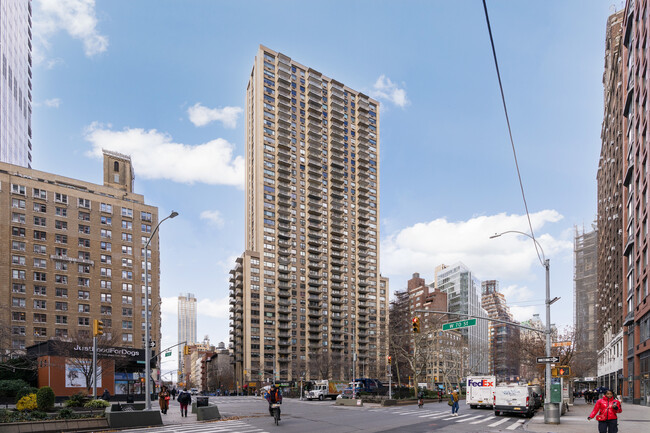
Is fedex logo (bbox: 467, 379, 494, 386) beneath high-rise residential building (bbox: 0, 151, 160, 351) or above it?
beneath

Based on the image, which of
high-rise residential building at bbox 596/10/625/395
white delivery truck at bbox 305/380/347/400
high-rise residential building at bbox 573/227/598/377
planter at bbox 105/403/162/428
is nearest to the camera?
planter at bbox 105/403/162/428

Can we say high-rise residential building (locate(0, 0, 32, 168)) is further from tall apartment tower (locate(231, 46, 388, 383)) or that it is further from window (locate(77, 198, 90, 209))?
tall apartment tower (locate(231, 46, 388, 383))

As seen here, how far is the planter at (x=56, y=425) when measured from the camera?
2023 centimetres

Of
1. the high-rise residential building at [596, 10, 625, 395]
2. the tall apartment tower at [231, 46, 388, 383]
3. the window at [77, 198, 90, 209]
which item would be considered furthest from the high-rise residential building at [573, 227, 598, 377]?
the window at [77, 198, 90, 209]

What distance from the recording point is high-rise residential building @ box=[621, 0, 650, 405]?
151ft

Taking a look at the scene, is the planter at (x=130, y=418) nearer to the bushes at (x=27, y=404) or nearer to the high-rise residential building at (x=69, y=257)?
the bushes at (x=27, y=404)

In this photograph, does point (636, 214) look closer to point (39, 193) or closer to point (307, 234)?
point (39, 193)

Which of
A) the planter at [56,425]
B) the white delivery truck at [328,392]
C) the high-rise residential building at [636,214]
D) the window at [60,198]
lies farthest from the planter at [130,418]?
the window at [60,198]

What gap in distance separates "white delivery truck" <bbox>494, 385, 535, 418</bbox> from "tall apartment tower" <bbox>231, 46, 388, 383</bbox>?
90.0 metres

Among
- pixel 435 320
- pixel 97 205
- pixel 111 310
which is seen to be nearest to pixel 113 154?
pixel 97 205

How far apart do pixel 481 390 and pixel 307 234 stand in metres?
105

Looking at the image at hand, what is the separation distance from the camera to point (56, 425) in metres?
21.5

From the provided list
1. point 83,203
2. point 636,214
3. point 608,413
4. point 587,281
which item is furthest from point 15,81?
point 587,281

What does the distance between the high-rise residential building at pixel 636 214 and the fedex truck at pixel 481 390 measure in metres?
15.6
